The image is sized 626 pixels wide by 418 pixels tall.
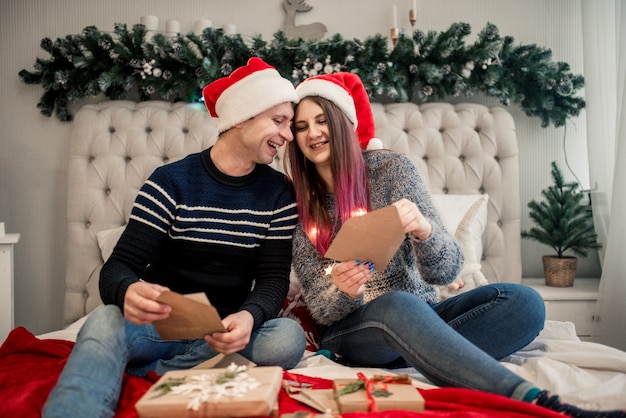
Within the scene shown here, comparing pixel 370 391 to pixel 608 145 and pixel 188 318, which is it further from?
pixel 608 145

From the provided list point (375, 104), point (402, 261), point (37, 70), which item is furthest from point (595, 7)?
point (37, 70)

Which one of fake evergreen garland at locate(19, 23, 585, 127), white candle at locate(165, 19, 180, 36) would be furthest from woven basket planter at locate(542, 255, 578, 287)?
white candle at locate(165, 19, 180, 36)

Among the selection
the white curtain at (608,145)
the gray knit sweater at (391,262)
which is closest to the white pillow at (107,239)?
the gray knit sweater at (391,262)

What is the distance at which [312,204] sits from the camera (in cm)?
165

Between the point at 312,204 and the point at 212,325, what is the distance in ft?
2.00

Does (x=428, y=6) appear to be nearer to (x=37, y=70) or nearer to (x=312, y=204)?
(x=312, y=204)

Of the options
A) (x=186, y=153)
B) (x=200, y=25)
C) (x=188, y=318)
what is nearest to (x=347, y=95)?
(x=188, y=318)

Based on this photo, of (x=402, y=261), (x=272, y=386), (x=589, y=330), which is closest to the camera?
(x=272, y=386)

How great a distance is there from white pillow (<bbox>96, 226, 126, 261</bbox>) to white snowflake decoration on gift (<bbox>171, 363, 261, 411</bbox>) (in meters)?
1.28

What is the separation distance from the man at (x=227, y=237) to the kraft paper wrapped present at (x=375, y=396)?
0.30m

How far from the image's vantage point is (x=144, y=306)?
115 centimetres

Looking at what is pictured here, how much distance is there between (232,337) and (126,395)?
0.26 meters

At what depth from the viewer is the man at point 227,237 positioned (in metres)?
1.33

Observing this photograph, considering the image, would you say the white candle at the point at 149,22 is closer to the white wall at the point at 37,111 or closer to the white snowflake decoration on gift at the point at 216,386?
the white wall at the point at 37,111
